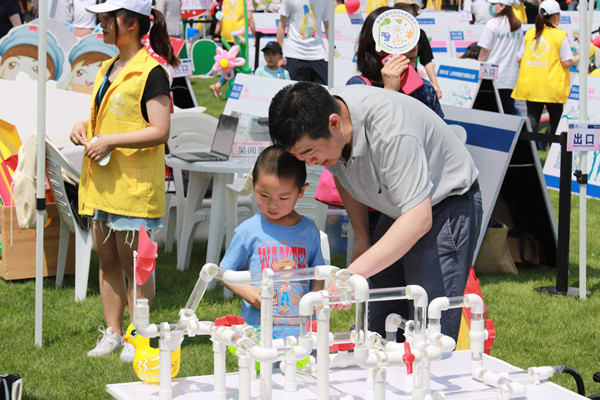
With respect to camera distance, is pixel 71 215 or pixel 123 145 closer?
pixel 123 145

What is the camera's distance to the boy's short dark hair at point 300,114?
239 cm

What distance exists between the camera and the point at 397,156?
2.51m

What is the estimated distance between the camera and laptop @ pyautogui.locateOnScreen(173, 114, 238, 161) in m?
5.69

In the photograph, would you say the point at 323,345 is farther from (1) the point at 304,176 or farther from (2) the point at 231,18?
(2) the point at 231,18

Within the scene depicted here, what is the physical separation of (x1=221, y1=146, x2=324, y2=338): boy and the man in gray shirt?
0.64 feet

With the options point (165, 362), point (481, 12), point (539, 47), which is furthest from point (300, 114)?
point (481, 12)

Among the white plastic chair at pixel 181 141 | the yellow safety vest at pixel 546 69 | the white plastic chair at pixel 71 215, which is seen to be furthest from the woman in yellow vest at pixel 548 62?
the white plastic chair at pixel 71 215

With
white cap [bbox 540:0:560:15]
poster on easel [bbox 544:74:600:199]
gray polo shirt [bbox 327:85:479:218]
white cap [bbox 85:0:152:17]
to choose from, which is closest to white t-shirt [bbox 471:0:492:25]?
poster on easel [bbox 544:74:600:199]

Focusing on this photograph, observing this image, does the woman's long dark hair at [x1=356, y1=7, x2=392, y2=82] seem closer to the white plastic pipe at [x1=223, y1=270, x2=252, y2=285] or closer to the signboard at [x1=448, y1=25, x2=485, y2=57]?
the white plastic pipe at [x1=223, y1=270, x2=252, y2=285]

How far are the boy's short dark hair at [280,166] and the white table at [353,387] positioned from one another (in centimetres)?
76

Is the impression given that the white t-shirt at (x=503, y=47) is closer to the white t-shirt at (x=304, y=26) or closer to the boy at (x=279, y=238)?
the white t-shirt at (x=304, y=26)

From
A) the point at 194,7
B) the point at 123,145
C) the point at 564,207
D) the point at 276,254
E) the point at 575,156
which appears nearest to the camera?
the point at 276,254

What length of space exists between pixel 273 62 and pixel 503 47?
8.42 feet

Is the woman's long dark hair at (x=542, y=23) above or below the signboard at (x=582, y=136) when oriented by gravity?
above
